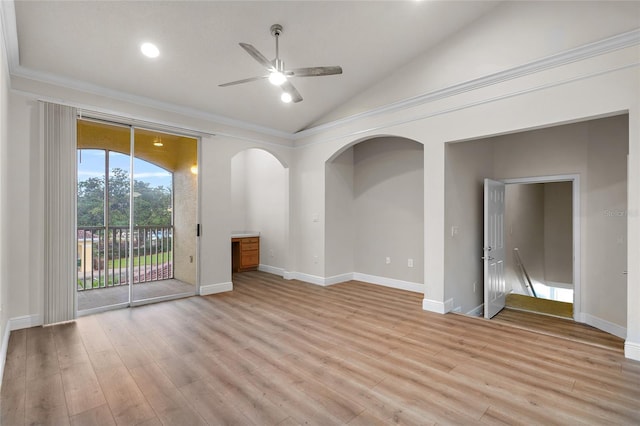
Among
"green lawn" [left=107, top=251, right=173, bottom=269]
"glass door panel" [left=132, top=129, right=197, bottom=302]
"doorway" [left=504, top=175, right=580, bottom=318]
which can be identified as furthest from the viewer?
"doorway" [left=504, top=175, right=580, bottom=318]

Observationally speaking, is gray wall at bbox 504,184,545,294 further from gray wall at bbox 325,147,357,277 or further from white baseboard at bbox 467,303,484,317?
gray wall at bbox 325,147,357,277

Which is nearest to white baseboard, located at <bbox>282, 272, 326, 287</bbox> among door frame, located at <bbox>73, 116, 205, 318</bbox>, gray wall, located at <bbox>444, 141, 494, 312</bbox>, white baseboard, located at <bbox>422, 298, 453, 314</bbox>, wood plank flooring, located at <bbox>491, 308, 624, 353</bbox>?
door frame, located at <bbox>73, 116, 205, 318</bbox>

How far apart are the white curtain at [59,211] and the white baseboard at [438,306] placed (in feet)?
15.1

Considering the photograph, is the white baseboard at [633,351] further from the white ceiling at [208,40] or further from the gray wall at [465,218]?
the white ceiling at [208,40]

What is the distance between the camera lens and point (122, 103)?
4.26m

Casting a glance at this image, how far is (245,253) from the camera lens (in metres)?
7.09

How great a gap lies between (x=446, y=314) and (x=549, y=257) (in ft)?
19.2

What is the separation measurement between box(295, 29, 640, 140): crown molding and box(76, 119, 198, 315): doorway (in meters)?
3.19

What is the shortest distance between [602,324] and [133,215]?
21.8ft

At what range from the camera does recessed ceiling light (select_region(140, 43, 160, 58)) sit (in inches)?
137

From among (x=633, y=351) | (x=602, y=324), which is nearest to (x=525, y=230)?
(x=602, y=324)

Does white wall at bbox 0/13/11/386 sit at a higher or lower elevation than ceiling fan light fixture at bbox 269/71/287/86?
lower

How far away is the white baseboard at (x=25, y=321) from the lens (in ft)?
11.4

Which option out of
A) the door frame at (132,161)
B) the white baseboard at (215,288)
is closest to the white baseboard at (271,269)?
the white baseboard at (215,288)
